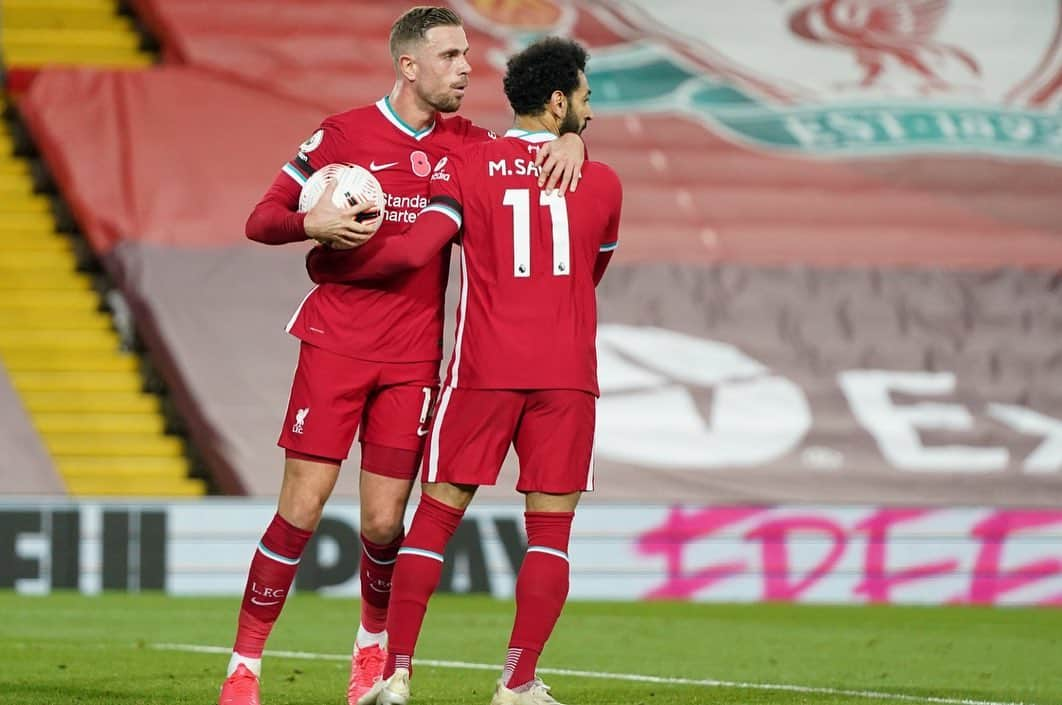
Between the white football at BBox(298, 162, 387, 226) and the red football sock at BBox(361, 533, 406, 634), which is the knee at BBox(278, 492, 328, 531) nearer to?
the red football sock at BBox(361, 533, 406, 634)

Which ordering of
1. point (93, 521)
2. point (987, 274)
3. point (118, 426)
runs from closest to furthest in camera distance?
point (93, 521) < point (118, 426) < point (987, 274)

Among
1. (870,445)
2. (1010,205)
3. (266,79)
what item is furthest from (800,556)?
(266,79)

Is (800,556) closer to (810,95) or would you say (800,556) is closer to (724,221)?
(724,221)

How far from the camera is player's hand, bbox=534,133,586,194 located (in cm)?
473

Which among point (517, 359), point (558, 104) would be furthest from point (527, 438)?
point (558, 104)

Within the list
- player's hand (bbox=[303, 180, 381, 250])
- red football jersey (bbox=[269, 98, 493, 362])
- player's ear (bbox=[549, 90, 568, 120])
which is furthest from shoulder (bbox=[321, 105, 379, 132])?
player's ear (bbox=[549, 90, 568, 120])

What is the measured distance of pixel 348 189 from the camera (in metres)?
4.85

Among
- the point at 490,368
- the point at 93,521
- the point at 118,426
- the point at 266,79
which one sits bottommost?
the point at 118,426

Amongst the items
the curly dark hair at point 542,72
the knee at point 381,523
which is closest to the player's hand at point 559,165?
the curly dark hair at point 542,72

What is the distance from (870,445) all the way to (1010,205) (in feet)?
8.74

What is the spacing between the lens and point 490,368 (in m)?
4.73

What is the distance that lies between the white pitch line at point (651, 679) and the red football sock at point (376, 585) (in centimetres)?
105

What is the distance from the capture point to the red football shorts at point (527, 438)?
473 centimetres

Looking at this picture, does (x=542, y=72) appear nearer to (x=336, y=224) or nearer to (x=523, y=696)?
(x=336, y=224)
